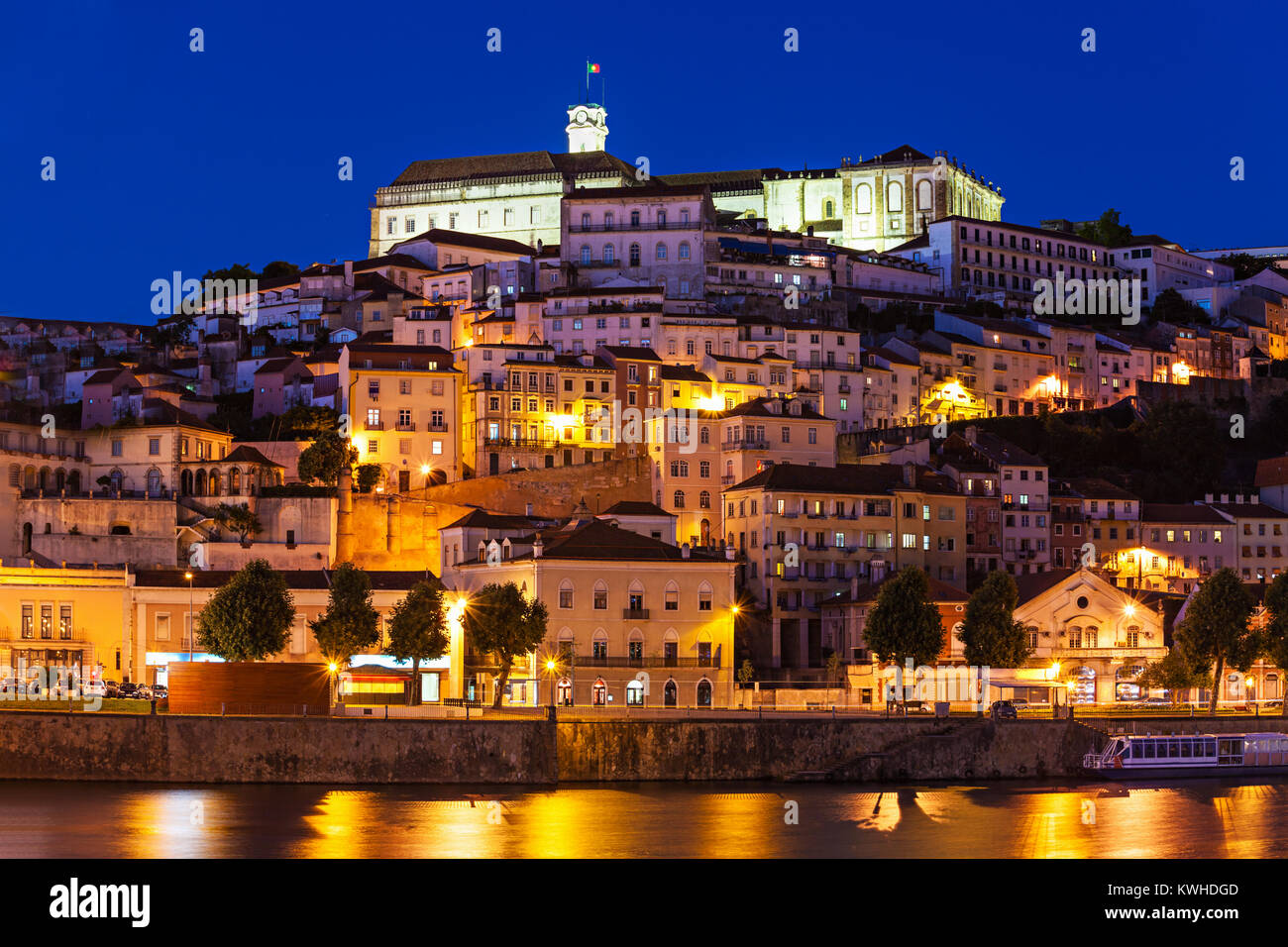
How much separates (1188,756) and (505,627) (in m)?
23.2

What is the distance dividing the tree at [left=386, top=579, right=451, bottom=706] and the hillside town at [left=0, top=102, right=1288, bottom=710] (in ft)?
5.27

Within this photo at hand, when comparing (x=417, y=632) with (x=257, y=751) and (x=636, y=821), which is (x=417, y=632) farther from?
(x=636, y=821)

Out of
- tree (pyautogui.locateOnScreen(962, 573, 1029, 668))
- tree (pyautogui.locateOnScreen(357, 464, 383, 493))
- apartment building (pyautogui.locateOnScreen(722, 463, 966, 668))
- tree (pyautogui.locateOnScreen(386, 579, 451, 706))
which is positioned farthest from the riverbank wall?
tree (pyautogui.locateOnScreen(357, 464, 383, 493))

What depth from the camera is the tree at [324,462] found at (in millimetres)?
84562

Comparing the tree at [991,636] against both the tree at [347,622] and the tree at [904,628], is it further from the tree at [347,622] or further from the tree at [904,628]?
the tree at [347,622]

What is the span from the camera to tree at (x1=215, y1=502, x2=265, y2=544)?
8094 cm

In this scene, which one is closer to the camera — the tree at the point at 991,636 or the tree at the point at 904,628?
the tree at the point at 904,628

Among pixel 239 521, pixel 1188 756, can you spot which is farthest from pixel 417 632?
pixel 1188 756

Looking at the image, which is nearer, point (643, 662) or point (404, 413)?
point (643, 662)

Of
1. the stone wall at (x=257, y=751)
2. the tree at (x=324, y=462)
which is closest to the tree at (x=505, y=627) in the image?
the stone wall at (x=257, y=751)

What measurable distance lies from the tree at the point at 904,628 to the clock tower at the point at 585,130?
8580 cm

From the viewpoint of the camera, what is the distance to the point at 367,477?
86.3 meters
